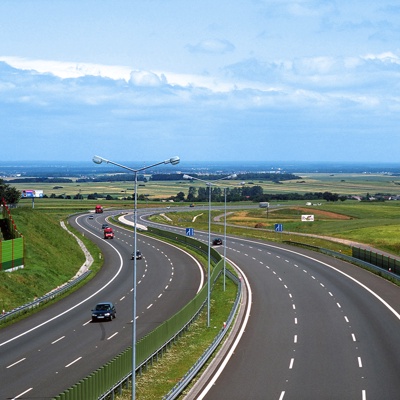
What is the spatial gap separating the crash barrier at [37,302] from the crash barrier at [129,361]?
1302cm

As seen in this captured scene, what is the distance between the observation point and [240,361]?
134ft

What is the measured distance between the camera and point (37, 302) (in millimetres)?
60125

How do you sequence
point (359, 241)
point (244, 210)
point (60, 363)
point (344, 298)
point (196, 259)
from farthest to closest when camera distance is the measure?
1. point (244, 210)
2. point (359, 241)
3. point (196, 259)
4. point (344, 298)
5. point (60, 363)

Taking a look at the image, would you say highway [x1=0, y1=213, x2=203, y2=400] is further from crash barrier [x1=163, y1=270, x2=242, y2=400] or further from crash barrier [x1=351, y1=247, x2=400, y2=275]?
crash barrier [x1=351, y1=247, x2=400, y2=275]

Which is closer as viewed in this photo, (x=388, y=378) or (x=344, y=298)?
(x=388, y=378)

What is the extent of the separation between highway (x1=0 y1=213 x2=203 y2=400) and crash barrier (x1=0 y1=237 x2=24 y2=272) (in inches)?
265

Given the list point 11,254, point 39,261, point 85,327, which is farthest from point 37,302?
point 39,261

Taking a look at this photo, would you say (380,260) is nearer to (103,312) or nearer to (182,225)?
(103,312)

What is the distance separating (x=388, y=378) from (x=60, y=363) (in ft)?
54.9

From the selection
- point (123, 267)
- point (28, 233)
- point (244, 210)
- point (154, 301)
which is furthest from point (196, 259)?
point (244, 210)

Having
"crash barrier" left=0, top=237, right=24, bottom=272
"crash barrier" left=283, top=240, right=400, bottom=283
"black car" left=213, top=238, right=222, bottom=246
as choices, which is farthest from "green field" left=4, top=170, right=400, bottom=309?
"black car" left=213, top=238, right=222, bottom=246

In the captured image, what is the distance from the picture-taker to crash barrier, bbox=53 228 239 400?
28625mm

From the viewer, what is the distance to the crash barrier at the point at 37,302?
53.9 m

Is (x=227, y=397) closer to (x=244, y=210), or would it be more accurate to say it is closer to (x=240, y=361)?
(x=240, y=361)
